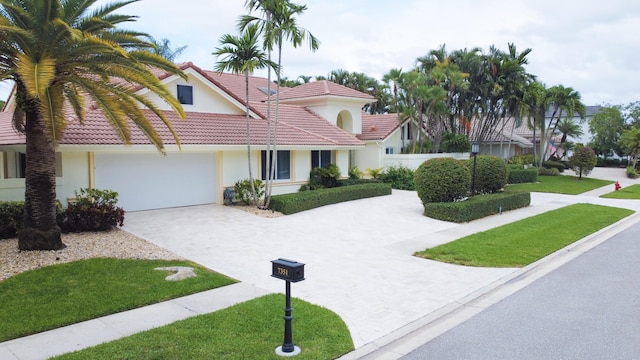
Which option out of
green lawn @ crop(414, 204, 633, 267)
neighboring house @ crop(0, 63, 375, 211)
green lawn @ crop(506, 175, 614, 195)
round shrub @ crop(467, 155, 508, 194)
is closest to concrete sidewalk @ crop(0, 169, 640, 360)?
green lawn @ crop(414, 204, 633, 267)

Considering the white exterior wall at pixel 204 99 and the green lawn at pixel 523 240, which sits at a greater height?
the white exterior wall at pixel 204 99

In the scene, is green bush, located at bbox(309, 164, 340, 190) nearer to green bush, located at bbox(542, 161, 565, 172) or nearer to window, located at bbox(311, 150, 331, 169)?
window, located at bbox(311, 150, 331, 169)

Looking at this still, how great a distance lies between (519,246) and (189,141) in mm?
11385

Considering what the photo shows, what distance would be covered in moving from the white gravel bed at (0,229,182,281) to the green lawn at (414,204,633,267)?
260 inches

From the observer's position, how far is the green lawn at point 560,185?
27.0m

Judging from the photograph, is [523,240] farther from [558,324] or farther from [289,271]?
[289,271]

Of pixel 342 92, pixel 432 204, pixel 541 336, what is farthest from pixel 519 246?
pixel 342 92

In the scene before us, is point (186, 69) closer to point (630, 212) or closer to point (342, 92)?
point (342, 92)

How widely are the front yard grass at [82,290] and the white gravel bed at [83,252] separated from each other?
0.47 m

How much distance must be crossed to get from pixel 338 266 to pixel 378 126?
22.0 meters

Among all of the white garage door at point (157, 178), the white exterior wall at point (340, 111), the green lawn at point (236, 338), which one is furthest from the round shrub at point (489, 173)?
the green lawn at point (236, 338)

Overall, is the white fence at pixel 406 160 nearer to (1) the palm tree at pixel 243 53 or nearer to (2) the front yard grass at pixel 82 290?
(1) the palm tree at pixel 243 53

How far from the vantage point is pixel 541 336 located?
6.32 metres

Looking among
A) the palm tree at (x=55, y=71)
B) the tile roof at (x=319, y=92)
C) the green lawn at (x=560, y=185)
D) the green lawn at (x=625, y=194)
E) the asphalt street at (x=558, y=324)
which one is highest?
the tile roof at (x=319, y=92)
